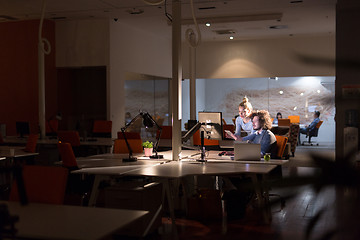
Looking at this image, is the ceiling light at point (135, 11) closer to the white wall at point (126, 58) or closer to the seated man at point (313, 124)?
the white wall at point (126, 58)

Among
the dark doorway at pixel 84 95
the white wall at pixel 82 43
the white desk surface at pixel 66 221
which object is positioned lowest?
the white desk surface at pixel 66 221

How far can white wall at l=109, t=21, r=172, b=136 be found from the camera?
1301cm

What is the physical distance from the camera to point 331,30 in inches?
593

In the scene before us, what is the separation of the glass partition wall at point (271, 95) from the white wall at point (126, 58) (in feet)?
8.39

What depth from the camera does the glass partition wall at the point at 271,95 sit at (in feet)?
56.1

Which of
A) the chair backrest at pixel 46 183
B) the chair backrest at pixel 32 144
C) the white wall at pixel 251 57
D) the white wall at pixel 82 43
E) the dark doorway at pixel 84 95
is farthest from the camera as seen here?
the white wall at pixel 251 57

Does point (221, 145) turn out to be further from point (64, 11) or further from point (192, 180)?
point (64, 11)

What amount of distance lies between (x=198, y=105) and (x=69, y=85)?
5948 millimetres

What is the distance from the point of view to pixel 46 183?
10.9 ft

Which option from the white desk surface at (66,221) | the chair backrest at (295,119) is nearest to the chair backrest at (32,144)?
the white desk surface at (66,221)

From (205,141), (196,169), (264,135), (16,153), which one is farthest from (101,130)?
(196,169)

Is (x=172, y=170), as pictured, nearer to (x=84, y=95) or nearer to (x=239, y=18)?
(x=239, y=18)

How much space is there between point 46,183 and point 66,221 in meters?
0.73

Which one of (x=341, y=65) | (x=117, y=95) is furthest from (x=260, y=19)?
(x=341, y=65)
